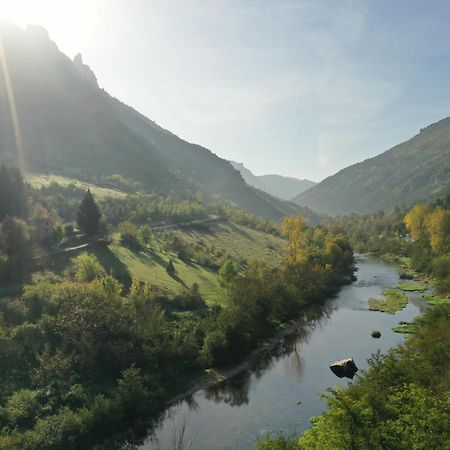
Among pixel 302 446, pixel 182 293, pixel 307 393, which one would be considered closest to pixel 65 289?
pixel 182 293

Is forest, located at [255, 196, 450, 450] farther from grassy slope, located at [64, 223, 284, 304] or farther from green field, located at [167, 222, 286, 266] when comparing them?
green field, located at [167, 222, 286, 266]

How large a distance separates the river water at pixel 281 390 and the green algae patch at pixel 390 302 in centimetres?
288

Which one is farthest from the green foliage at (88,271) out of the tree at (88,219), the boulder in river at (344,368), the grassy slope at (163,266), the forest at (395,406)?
the forest at (395,406)

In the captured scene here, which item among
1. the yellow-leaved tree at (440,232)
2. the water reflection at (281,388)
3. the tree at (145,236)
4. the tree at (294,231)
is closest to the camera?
the water reflection at (281,388)

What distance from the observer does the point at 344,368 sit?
189 feet

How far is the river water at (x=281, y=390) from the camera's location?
143 feet

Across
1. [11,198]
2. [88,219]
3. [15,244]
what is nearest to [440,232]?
[88,219]

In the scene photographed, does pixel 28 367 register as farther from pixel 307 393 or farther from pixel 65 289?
pixel 307 393

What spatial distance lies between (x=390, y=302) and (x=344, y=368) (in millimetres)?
43093

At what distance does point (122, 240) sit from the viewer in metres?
107

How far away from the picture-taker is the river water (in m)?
43.6

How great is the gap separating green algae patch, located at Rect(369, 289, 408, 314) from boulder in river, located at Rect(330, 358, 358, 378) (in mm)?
33969

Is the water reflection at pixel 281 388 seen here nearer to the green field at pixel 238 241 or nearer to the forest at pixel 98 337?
the forest at pixel 98 337

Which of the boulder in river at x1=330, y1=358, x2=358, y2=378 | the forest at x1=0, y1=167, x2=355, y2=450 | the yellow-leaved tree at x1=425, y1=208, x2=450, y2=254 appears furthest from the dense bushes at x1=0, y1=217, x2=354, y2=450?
the yellow-leaved tree at x1=425, y1=208, x2=450, y2=254
